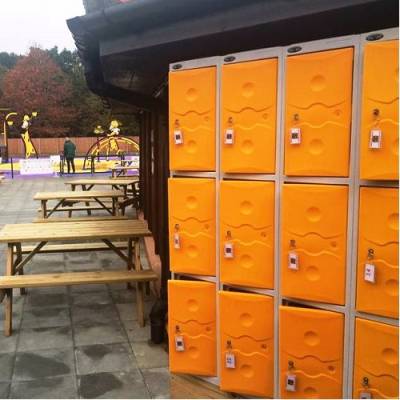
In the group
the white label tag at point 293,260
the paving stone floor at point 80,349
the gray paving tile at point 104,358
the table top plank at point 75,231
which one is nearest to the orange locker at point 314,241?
the white label tag at point 293,260

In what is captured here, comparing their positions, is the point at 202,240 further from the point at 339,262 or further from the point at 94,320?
the point at 94,320

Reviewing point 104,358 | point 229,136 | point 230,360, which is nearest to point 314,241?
point 229,136

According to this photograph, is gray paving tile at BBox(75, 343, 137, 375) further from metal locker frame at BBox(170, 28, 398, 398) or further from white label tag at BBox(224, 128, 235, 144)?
white label tag at BBox(224, 128, 235, 144)

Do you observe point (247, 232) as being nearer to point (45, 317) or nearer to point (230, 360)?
point (230, 360)

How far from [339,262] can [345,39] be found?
126cm

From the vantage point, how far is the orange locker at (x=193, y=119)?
328cm

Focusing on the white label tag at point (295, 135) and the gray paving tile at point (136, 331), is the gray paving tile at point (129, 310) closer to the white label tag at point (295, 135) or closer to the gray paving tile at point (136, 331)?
the gray paving tile at point (136, 331)

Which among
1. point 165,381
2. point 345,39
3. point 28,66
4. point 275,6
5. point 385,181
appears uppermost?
point 28,66

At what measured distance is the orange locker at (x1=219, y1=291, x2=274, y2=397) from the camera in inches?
129

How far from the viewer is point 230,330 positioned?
3.40 m

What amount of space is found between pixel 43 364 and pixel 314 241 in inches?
103

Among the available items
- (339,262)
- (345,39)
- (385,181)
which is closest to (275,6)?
(345,39)

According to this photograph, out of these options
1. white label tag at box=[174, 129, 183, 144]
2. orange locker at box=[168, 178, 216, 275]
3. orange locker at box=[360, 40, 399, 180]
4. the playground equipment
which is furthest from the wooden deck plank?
the playground equipment

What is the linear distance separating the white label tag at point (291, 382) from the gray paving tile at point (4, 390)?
204 cm
